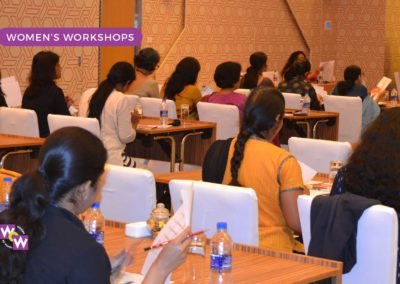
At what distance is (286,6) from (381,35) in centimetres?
195

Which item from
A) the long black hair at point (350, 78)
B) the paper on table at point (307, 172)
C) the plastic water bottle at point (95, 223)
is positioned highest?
the long black hair at point (350, 78)

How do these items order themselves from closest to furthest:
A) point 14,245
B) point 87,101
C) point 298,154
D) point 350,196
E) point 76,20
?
point 14,245
point 350,196
point 298,154
point 87,101
point 76,20

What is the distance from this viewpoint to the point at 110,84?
698 cm

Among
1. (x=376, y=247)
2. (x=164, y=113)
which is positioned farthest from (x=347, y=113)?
(x=376, y=247)

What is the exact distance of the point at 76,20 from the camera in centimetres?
1073

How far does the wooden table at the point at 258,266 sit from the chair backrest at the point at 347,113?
6468 millimetres

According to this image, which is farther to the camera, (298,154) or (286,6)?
(286,6)

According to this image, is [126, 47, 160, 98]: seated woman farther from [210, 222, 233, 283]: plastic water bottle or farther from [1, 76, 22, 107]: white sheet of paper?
[210, 222, 233, 283]: plastic water bottle

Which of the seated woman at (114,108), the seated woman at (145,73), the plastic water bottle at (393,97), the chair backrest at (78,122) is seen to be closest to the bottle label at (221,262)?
the chair backrest at (78,122)

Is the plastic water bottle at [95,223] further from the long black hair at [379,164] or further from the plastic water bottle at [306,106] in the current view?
the plastic water bottle at [306,106]

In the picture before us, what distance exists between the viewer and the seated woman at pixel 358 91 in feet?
32.8

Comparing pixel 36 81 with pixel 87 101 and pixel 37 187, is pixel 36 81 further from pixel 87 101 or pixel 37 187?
pixel 37 187

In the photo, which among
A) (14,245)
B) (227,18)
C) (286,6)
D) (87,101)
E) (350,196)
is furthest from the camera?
(286,6)

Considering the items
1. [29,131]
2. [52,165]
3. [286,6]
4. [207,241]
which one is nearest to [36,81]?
[29,131]
